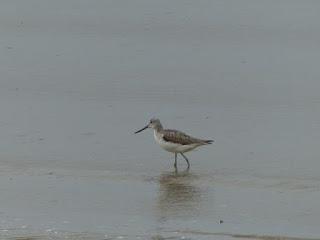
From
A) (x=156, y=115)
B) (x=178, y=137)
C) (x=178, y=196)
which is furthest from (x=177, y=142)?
(x=156, y=115)

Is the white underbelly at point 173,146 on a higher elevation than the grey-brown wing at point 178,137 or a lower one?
lower

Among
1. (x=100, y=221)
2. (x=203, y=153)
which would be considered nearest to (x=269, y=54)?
(x=203, y=153)

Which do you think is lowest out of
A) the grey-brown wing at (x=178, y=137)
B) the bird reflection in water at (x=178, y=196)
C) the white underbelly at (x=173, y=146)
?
the bird reflection in water at (x=178, y=196)

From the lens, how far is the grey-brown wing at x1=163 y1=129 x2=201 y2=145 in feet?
39.3

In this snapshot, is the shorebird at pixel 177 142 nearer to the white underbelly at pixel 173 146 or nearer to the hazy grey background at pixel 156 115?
the white underbelly at pixel 173 146

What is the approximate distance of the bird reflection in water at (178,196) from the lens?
9961 millimetres

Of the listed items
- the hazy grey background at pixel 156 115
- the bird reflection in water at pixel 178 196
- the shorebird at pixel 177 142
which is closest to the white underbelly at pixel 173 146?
the shorebird at pixel 177 142

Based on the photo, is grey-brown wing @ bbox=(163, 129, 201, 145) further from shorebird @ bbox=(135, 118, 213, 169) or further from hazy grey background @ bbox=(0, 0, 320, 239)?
hazy grey background @ bbox=(0, 0, 320, 239)

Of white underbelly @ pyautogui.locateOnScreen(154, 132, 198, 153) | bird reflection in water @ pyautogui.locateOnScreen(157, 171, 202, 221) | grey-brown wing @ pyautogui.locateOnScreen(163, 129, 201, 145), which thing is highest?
grey-brown wing @ pyautogui.locateOnScreen(163, 129, 201, 145)

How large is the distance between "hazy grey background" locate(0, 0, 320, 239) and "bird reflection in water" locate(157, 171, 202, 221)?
0.02m

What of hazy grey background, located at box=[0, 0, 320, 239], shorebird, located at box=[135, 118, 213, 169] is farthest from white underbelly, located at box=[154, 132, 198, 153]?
hazy grey background, located at box=[0, 0, 320, 239]

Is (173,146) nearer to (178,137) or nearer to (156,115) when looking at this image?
(178,137)

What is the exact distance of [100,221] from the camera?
9703mm

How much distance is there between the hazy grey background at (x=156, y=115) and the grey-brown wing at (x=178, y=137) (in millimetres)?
240
